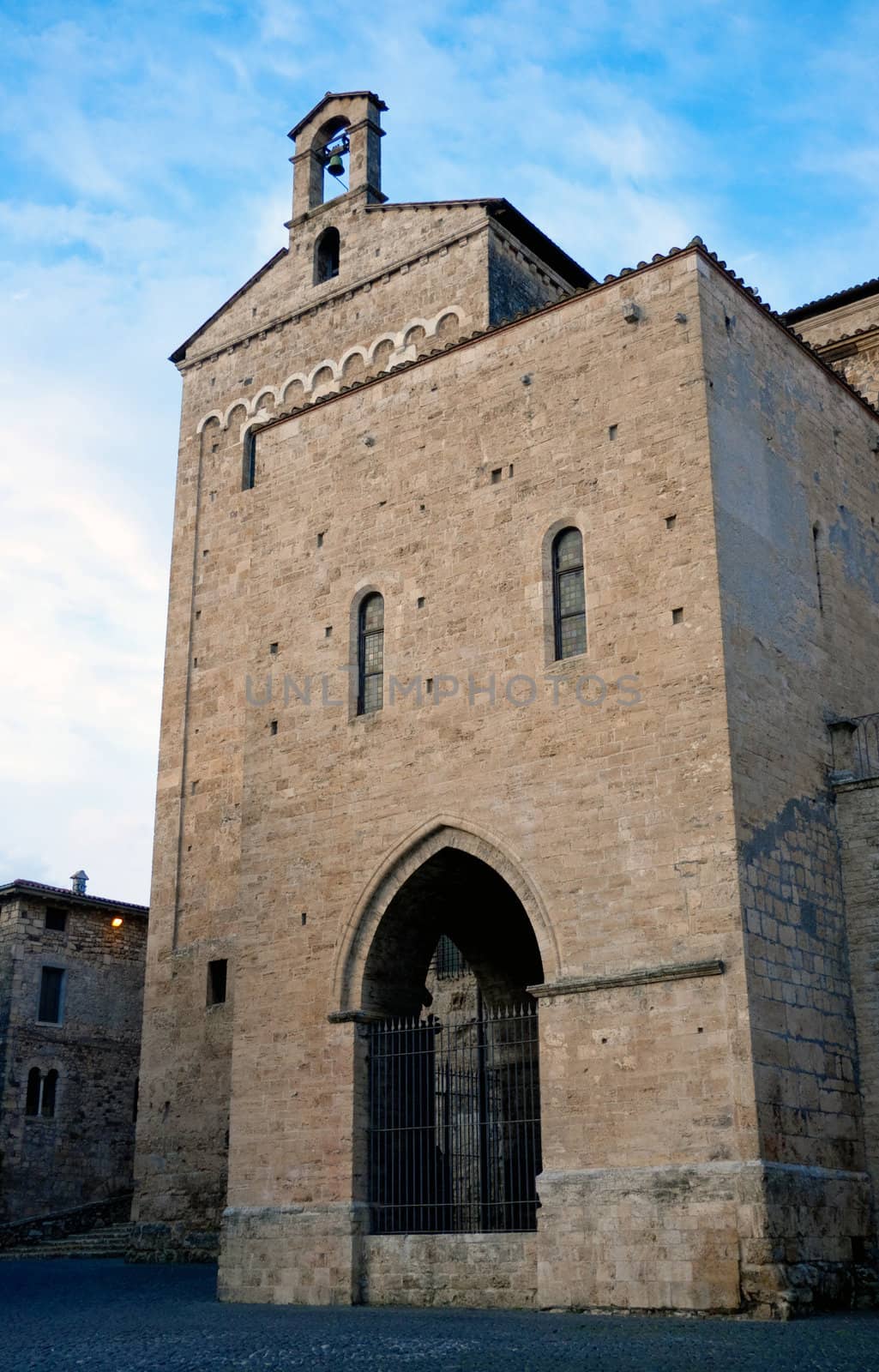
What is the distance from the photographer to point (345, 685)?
640 inches

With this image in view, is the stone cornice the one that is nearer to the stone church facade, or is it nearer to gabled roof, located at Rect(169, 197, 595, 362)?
the stone church facade

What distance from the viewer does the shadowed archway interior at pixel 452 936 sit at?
15094mm

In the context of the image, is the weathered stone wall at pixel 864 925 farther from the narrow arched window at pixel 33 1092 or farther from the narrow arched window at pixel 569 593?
the narrow arched window at pixel 33 1092

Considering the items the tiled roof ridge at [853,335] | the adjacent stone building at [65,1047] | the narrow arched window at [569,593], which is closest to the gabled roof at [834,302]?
the tiled roof ridge at [853,335]

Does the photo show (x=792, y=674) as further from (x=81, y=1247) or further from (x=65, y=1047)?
(x=65, y=1047)

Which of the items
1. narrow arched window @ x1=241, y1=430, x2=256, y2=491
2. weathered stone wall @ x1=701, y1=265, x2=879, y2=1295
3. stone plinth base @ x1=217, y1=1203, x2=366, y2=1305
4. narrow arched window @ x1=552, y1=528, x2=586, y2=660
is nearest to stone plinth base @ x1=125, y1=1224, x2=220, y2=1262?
stone plinth base @ x1=217, y1=1203, x2=366, y2=1305

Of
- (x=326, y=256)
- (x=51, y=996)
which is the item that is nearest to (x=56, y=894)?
(x=51, y=996)

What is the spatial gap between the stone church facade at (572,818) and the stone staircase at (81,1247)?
8092mm

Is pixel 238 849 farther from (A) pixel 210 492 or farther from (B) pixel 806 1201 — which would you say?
(B) pixel 806 1201

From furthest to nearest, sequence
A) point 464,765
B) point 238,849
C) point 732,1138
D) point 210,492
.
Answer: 1. point 210,492
2. point 238,849
3. point 464,765
4. point 732,1138

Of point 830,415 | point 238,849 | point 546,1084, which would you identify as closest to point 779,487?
point 830,415

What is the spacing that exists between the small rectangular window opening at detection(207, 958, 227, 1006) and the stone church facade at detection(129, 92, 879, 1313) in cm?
514

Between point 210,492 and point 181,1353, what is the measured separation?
1651 cm

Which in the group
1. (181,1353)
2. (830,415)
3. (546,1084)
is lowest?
(181,1353)
